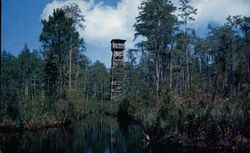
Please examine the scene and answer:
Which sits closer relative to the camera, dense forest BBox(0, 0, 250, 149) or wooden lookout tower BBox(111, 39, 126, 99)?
dense forest BBox(0, 0, 250, 149)

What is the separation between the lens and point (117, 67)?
5959 centimetres

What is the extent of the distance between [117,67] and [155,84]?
19518mm

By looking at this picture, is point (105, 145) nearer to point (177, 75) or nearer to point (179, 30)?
point (179, 30)

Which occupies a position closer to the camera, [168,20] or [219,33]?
[168,20]

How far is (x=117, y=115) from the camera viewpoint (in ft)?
155

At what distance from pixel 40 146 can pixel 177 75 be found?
174 feet

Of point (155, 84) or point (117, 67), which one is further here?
point (117, 67)

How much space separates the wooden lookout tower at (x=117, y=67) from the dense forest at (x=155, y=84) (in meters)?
3.63

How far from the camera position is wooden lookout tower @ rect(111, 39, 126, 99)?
59.5m

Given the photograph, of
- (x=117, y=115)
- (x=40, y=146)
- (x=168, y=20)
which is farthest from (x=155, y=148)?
(x=117, y=115)

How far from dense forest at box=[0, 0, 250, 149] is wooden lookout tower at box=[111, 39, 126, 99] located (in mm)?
3628

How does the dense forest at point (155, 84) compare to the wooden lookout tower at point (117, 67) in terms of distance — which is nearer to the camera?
the dense forest at point (155, 84)

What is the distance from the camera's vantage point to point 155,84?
4091cm

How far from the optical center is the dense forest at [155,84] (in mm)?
16359
